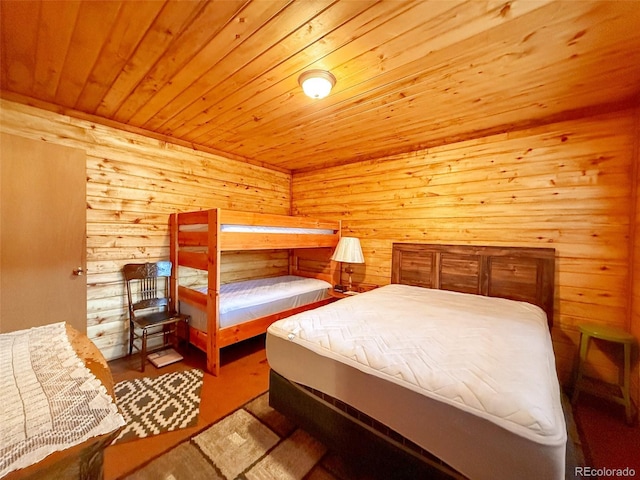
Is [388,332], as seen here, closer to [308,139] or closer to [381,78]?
[381,78]

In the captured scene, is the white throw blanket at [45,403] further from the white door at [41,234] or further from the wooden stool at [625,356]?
the wooden stool at [625,356]

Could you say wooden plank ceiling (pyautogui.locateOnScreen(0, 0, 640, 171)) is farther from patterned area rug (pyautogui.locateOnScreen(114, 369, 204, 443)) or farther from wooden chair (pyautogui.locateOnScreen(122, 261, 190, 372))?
patterned area rug (pyautogui.locateOnScreen(114, 369, 204, 443))

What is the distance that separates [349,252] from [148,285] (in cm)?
234

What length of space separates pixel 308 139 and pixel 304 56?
1.40 metres

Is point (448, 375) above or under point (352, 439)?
above

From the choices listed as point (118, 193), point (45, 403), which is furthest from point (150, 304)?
point (45, 403)

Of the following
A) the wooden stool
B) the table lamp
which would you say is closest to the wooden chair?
the table lamp

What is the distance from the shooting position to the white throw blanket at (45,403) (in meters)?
0.61

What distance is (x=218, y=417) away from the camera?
5.94ft

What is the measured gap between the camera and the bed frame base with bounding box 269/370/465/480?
3.56 ft

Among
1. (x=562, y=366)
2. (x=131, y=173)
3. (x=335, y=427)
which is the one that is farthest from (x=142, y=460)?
(x=562, y=366)

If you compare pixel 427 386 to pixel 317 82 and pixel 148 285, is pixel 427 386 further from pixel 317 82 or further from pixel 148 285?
pixel 148 285

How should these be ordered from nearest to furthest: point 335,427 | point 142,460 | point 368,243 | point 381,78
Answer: point 335,427, point 142,460, point 381,78, point 368,243

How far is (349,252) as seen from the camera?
3.23m
